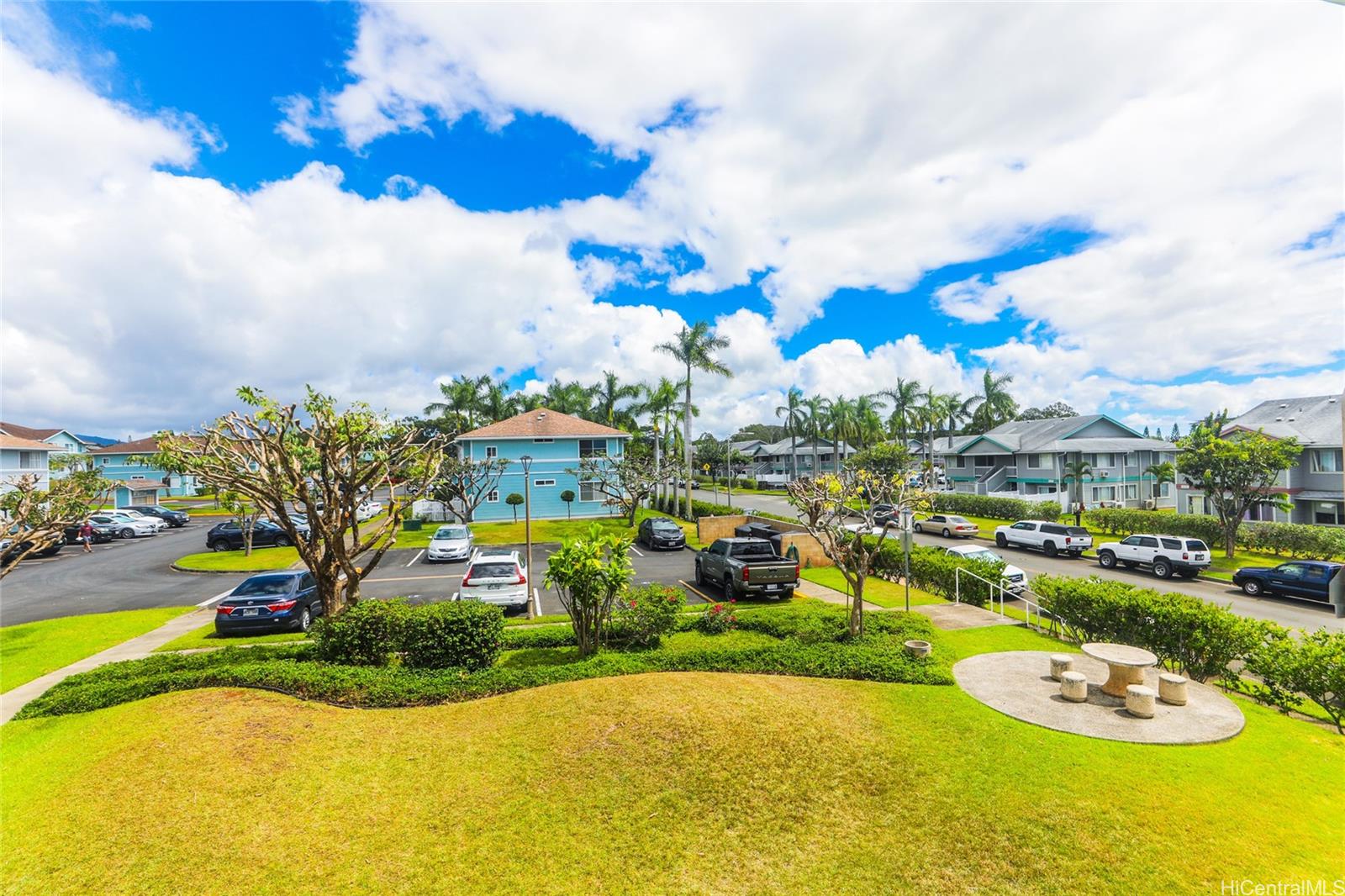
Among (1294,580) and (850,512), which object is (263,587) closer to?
(850,512)

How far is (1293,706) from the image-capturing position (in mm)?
9734

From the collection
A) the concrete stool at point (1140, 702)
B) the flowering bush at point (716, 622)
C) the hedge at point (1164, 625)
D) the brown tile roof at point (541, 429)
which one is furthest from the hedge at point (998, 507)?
the concrete stool at point (1140, 702)

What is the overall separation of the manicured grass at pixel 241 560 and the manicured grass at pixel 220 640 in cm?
1093

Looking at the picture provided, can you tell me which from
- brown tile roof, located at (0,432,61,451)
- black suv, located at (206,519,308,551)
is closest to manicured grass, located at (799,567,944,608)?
black suv, located at (206,519,308,551)

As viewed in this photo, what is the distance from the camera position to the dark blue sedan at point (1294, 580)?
19.4 m

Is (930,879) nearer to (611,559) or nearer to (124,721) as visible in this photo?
(611,559)

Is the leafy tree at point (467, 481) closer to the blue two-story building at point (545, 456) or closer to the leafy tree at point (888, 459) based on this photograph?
the blue two-story building at point (545, 456)

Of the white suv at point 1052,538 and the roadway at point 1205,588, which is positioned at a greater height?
the white suv at point 1052,538

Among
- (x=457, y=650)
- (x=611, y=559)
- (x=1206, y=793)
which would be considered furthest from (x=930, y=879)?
(x=457, y=650)

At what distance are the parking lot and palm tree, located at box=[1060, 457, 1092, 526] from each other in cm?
3049

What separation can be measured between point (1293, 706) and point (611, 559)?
1166 cm

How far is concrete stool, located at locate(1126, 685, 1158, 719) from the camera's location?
8.73 metres

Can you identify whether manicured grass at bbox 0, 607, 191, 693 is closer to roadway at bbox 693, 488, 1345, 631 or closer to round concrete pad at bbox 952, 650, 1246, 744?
round concrete pad at bbox 952, 650, 1246, 744

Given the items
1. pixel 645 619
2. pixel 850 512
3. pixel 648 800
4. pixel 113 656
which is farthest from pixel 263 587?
pixel 850 512
